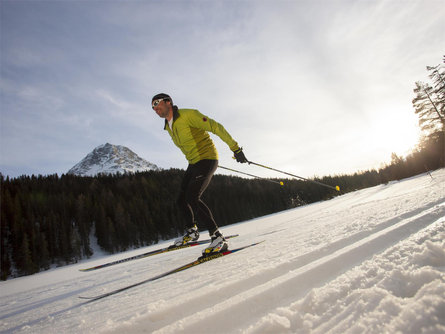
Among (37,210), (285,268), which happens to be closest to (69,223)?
(37,210)

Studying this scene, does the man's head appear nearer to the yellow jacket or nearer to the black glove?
the yellow jacket

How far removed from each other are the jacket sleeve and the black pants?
0.47 m

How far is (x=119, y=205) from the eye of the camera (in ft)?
128

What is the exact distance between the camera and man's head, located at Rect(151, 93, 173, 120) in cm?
370

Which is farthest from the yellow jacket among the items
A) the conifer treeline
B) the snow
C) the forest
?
the conifer treeline

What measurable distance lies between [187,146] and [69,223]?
43.0m

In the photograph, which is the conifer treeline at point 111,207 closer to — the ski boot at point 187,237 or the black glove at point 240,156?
the black glove at point 240,156

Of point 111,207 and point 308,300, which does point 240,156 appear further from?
point 111,207

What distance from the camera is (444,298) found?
0.80 meters

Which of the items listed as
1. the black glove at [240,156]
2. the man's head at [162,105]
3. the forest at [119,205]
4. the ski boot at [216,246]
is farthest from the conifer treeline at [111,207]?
the man's head at [162,105]

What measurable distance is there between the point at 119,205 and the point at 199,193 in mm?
40761

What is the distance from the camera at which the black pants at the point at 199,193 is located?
3480 millimetres

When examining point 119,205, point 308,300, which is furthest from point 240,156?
point 119,205

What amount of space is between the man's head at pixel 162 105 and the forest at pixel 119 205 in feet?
97.9
